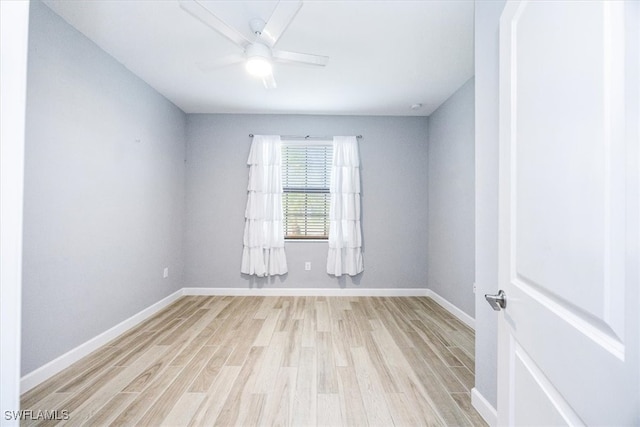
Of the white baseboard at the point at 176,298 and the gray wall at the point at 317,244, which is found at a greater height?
the gray wall at the point at 317,244

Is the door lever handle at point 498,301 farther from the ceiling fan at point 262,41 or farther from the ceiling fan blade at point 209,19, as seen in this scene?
the ceiling fan blade at point 209,19

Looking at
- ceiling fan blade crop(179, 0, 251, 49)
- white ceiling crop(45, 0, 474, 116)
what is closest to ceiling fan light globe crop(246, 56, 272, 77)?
ceiling fan blade crop(179, 0, 251, 49)

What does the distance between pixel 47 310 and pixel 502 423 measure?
2630 mm

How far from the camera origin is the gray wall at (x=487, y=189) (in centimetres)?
146

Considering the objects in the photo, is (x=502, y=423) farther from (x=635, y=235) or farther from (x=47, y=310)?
(x=47, y=310)

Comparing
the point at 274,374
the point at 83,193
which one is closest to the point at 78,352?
the point at 83,193

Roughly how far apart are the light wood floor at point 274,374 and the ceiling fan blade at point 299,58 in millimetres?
2192

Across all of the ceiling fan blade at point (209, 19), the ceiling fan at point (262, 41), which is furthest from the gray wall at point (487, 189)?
the ceiling fan blade at point (209, 19)

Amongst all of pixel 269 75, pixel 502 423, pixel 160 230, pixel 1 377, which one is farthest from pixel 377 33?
pixel 160 230

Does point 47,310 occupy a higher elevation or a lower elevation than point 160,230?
lower

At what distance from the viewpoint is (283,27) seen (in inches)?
68.2

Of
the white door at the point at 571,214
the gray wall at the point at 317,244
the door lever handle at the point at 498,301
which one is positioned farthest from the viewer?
the gray wall at the point at 317,244

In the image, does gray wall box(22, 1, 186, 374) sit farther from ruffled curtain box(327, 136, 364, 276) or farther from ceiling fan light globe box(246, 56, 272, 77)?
ruffled curtain box(327, 136, 364, 276)

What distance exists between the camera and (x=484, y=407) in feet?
5.11
